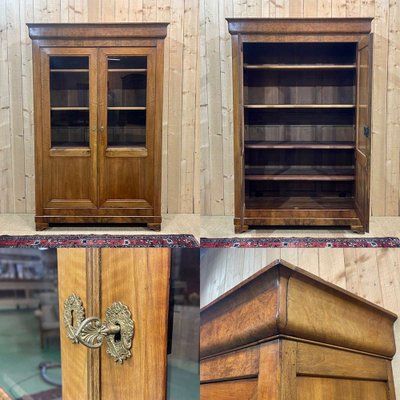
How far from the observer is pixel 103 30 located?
2.30 meters

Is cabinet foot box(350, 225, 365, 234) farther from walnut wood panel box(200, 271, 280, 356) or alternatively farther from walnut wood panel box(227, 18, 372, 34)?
walnut wood panel box(200, 271, 280, 356)

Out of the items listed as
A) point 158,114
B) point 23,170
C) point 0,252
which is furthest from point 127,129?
point 0,252

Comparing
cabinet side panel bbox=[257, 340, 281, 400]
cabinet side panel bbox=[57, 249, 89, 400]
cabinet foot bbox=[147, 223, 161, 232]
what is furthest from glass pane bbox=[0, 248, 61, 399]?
cabinet foot bbox=[147, 223, 161, 232]

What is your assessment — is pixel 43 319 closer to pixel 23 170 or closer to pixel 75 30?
pixel 75 30

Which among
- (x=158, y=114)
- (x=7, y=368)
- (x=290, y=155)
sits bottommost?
(x=7, y=368)

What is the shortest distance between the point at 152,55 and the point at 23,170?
1.22m

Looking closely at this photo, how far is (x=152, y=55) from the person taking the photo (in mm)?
2346

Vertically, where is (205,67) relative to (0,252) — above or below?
above

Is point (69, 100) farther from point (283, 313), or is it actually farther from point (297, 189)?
point (283, 313)

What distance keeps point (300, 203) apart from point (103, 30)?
1.42 metres

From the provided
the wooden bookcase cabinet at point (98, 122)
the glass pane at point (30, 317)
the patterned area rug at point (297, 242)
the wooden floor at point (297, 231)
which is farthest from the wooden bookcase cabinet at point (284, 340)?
the wooden bookcase cabinet at point (98, 122)

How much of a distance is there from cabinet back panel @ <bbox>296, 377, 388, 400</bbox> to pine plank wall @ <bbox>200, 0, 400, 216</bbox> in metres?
1.77

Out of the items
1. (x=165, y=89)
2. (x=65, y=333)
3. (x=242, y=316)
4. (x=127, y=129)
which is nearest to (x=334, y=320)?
(x=242, y=316)

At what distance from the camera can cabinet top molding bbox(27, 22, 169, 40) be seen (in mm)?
2297
